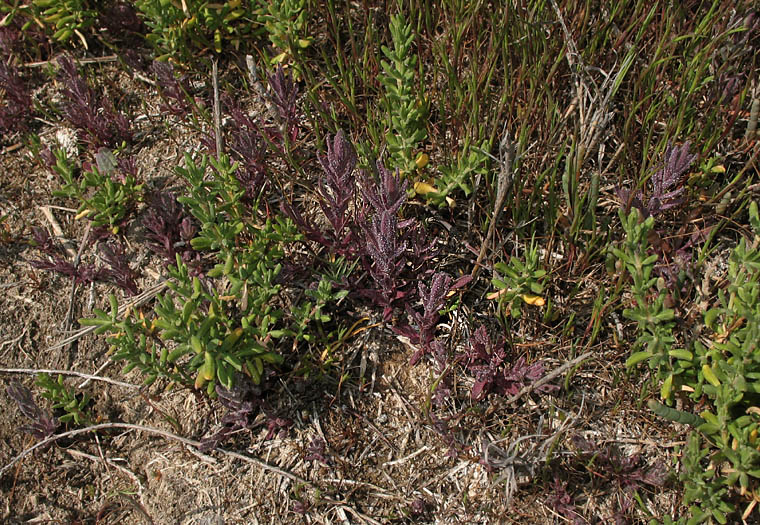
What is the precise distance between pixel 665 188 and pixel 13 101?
3695 millimetres

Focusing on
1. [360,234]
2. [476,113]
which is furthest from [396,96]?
[360,234]

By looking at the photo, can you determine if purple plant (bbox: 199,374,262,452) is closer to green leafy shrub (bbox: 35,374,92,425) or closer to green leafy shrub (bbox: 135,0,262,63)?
green leafy shrub (bbox: 35,374,92,425)

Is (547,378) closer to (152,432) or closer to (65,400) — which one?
(152,432)

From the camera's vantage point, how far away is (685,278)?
280cm

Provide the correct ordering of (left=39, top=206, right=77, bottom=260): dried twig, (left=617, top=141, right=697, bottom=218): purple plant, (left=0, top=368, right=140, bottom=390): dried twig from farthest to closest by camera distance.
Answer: (left=39, top=206, right=77, bottom=260): dried twig
(left=0, top=368, right=140, bottom=390): dried twig
(left=617, top=141, right=697, bottom=218): purple plant

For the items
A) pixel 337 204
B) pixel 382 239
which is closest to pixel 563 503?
pixel 382 239

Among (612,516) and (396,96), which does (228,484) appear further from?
(396,96)

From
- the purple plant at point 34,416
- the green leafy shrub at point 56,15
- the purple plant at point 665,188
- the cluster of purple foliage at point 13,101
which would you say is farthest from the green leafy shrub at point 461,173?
the cluster of purple foliage at point 13,101

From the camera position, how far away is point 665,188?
2.73 metres

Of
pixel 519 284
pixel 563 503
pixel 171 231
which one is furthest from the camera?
pixel 171 231

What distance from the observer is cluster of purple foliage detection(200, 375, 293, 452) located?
2693mm

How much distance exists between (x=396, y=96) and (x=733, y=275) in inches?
64.5

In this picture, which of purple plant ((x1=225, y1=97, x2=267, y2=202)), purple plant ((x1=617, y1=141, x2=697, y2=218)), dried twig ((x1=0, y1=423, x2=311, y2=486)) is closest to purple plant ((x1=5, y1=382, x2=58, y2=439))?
dried twig ((x1=0, y1=423, x2=311, y2=486))

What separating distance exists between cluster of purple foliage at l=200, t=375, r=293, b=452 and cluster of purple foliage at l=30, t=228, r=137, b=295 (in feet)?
2.76
